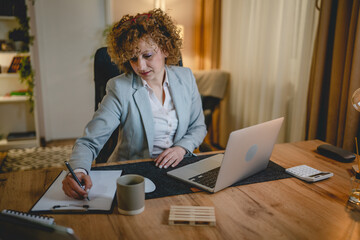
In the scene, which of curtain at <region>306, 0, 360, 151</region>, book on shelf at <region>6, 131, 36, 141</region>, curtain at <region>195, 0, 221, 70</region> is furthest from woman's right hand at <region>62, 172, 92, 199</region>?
book on shelf at <region>6, 131, 36, 141</region>

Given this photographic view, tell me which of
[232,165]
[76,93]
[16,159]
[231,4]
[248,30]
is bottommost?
[16,159]

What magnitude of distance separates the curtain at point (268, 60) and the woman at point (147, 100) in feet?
3.41

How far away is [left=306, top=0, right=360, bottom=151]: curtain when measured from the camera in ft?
5.36

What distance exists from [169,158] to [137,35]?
0.56m

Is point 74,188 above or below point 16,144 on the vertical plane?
above

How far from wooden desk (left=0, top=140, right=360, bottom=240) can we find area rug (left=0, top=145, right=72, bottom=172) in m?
2.05

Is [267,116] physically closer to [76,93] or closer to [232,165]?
[232,165]

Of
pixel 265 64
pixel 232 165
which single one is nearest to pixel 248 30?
pixel 265 64

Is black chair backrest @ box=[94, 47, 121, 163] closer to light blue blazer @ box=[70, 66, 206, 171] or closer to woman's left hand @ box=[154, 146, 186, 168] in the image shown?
light blue blazer @ box=[70, 66, 206, 171]

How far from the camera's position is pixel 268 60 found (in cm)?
248

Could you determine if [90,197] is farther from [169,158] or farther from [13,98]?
[13,98]

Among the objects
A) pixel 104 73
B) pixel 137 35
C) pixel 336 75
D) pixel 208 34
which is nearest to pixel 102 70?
pixel 104 73

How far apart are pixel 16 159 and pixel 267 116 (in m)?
2.62

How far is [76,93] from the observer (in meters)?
3.68
